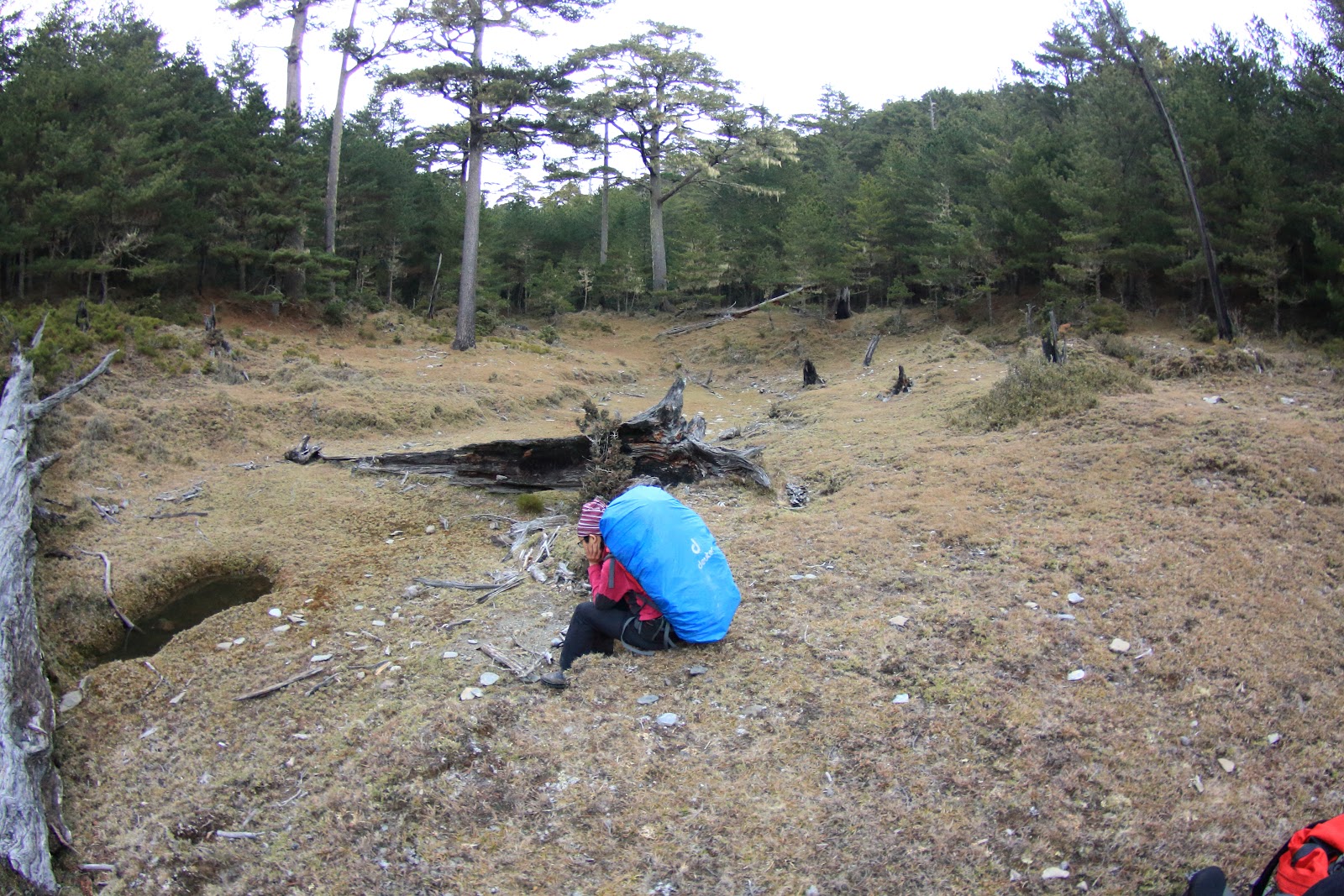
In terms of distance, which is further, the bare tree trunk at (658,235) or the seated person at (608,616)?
the bare tree trunk at (658,235)

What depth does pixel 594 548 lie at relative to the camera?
15.2 feet

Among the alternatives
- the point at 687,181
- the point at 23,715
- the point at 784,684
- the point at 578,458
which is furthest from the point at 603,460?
the point at 687,181

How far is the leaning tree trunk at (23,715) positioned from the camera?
3137 mm

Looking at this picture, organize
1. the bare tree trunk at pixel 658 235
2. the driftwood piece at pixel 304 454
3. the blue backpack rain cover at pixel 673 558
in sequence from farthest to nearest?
1. the bare tree trunk at pixel 658 235
2. the driftwood piece at pixel 304 454
3. the blue backpack rain cover at pixel 673 558

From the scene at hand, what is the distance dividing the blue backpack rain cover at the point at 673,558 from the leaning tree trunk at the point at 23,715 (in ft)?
9.01

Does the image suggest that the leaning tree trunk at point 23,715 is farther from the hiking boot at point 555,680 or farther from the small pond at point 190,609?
the hiking boot at point 555,680

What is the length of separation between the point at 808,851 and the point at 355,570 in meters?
4.67

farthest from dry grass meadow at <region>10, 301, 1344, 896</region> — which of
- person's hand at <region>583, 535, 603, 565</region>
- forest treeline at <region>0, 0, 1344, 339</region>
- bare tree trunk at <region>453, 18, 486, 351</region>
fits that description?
bare tree trunk at <region>453, 18, 486, 351</region>

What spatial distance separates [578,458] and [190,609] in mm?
3832

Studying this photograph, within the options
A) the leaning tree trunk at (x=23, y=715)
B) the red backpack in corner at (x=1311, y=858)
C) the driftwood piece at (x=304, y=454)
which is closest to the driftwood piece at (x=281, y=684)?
the leaning tree trunk at (x=23, y=715)

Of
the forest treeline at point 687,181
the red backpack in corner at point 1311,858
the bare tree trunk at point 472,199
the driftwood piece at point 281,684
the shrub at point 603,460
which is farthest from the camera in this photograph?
the bare tree trunk at point 472,199

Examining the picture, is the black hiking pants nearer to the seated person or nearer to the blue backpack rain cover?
the seated person

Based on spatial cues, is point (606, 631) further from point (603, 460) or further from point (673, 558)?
point (603, 460)

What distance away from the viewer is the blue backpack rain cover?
427cm
